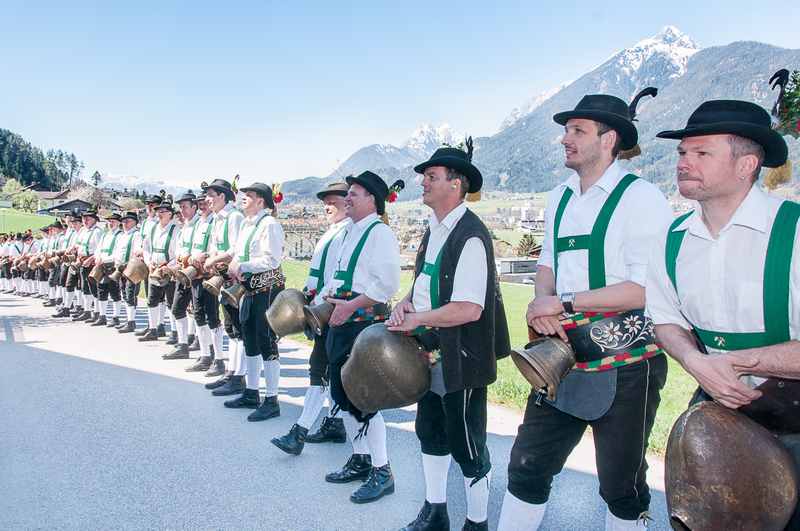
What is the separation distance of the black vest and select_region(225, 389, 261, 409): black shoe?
3371 mm

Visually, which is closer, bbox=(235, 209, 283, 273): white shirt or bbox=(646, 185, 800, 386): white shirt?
bbox=(646, 185, 800, 386): white shirt

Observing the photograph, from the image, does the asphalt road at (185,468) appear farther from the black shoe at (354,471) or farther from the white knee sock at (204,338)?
the white knee sock at (204,338)

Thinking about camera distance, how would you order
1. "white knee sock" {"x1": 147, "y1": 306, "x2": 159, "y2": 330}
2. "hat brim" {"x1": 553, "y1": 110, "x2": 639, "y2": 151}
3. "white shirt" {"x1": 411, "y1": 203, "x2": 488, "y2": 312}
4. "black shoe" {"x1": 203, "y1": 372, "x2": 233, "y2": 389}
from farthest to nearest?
"white knee sock" {"x1": 147, "y1": 306, "x2": 159, "y2": 330} < "black shoe" {"x1": 203, "y1": 372, "x2": 233, "y2": 389} < "white shirt" {"x1": 411, "y1": 203, "x2": 488, "y2": 312} < "hat brim" {"x1": 553, "y1": 110, "x2": 639, "y2": 151}

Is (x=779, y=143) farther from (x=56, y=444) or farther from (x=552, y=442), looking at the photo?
(x=56, y=444)

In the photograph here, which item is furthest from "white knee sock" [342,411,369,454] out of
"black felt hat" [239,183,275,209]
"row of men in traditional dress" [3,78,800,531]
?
"black felt hat" [239,183,275,209]

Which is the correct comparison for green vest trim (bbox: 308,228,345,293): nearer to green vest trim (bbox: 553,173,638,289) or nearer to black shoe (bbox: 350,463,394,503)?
black shoe (bbox: 350,463,394,503)

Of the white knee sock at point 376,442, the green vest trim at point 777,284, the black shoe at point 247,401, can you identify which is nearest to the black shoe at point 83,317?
the black shoe at point 247,401

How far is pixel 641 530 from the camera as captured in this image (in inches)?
100

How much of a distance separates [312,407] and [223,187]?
3.30 metres

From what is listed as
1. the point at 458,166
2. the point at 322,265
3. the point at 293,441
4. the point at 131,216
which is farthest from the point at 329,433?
the point at 131,216

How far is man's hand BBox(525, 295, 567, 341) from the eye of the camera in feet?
8.36

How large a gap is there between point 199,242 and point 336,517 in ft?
15.8

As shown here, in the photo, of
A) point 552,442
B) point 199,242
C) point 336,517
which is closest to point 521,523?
point 552,442

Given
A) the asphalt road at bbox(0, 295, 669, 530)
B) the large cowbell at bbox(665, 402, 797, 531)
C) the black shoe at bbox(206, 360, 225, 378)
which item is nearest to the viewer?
the large cowbell at bbox(665, 402, 797, 531)
